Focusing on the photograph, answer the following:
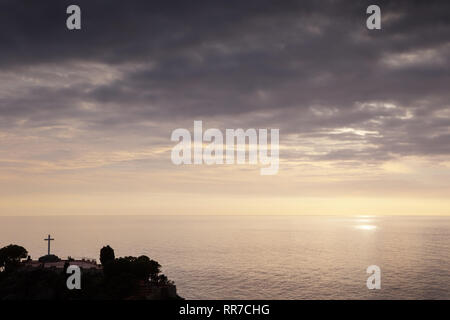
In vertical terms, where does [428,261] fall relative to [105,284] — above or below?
below

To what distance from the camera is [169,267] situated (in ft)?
576
